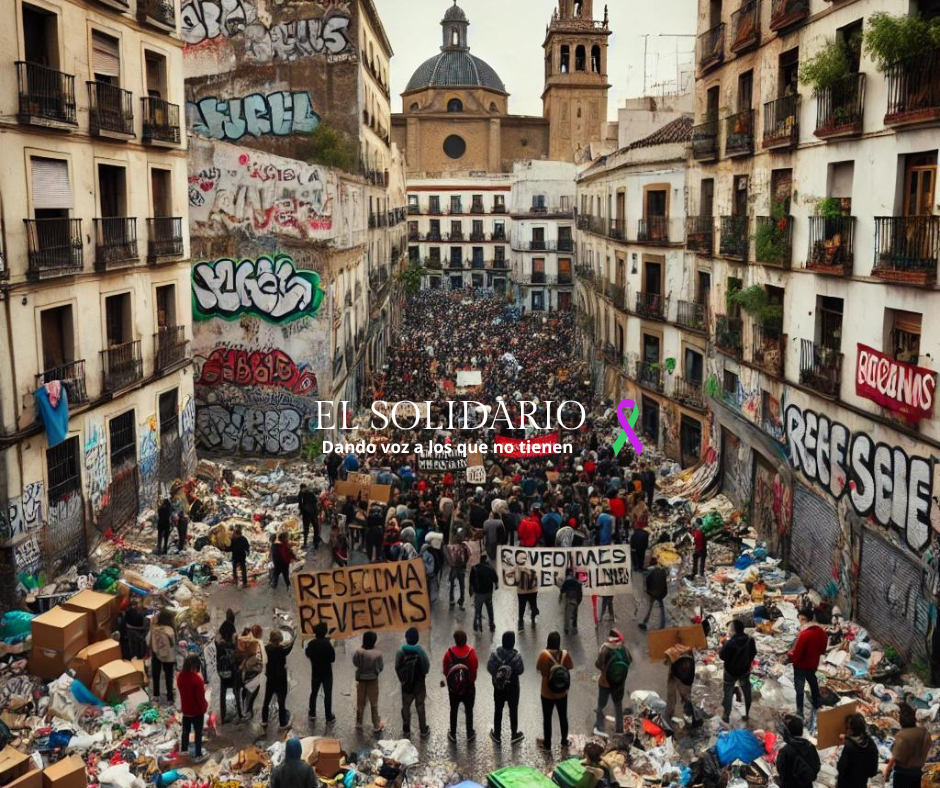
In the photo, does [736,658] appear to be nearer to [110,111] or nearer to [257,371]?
[110,111]

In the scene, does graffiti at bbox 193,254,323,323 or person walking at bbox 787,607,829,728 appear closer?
person walking at bbox 787,607,829,728

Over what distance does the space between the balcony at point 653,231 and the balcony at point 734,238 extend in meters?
5.67

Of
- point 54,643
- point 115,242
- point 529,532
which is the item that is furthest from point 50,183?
point 529,532

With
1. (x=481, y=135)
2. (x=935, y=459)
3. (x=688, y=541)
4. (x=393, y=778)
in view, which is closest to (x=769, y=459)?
(x=688, y=541)

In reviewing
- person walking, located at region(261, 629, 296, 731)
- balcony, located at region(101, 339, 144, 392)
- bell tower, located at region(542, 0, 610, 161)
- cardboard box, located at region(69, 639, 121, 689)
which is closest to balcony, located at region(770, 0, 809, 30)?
person walking, located at region(261, 629, 296, 731)

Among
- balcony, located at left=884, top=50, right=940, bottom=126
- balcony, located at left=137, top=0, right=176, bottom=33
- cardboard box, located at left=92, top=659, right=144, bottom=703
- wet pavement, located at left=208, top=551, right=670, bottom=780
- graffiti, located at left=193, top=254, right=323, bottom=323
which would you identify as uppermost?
balcony, located at left=137, top=0, right=176, bottom=33

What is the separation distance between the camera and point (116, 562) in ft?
62.1

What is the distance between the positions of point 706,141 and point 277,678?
58.3 feet

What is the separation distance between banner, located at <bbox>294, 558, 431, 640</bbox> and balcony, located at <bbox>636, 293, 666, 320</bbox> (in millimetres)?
17440

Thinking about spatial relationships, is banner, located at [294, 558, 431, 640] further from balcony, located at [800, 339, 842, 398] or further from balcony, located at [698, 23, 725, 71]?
balcony, located at [698, 23, 725, 71]

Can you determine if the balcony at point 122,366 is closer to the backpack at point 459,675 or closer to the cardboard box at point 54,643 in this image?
the cardboard box at point 54,643

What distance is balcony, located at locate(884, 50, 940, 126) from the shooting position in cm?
1367

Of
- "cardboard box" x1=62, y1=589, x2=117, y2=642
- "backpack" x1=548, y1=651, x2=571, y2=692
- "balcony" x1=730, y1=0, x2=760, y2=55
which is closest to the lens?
"backpack" x1=548, y1=651, x2=571, y2=692

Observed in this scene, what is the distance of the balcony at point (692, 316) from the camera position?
87.4 ft
